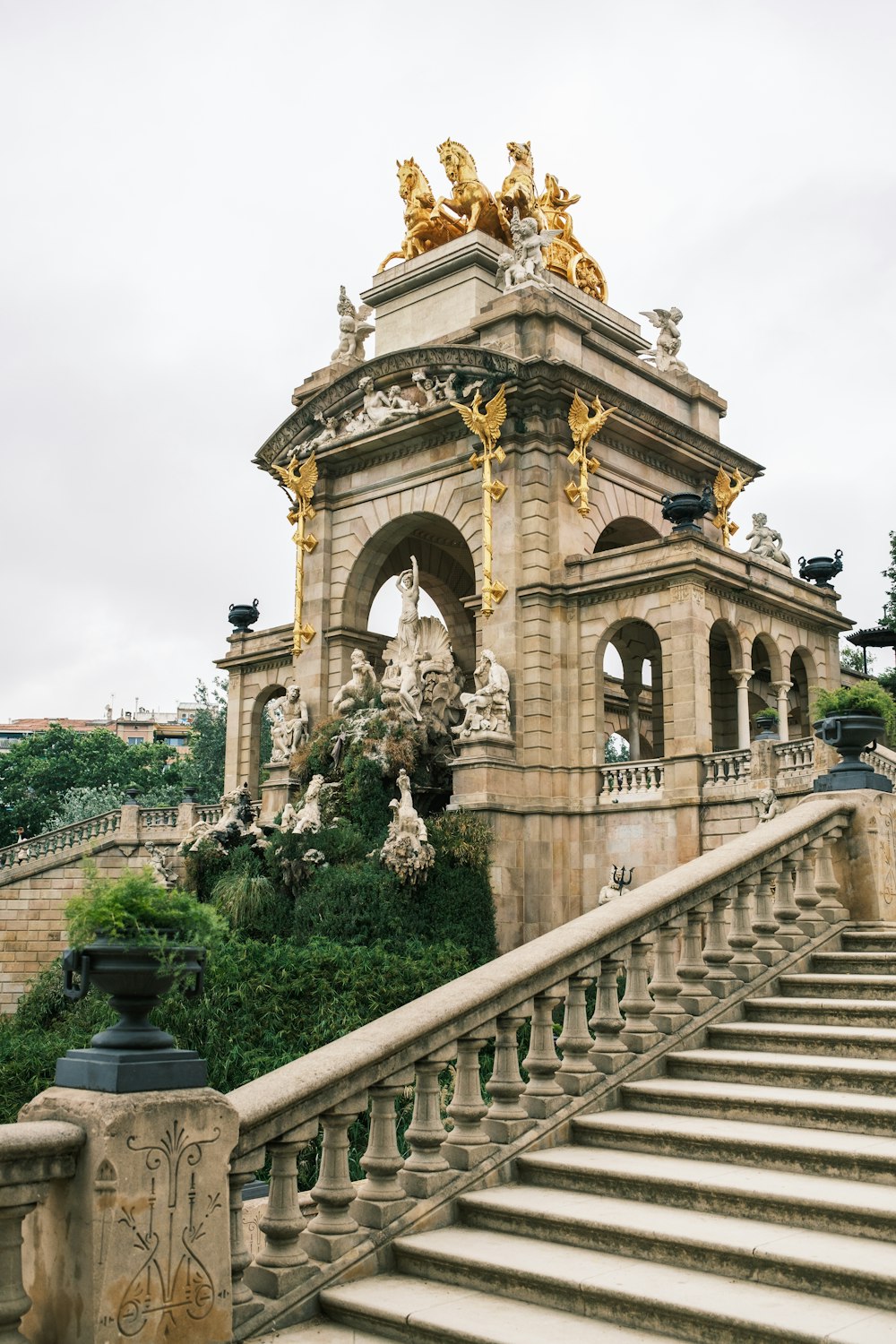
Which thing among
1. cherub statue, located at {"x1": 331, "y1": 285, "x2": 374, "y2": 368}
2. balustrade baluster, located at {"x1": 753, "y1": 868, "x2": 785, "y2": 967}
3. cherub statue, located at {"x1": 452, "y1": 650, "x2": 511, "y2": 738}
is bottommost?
balustrade baluster, located at {"x1": 753, "y1": 868, "x2": 785, "y2": 967}

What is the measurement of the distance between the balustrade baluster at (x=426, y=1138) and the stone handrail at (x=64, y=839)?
1161 inches

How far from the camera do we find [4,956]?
34000 millimetres

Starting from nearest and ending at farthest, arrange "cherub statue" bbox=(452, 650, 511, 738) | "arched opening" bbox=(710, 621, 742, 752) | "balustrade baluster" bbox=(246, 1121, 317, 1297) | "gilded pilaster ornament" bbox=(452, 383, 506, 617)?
"balustrade baluster" bbox=(246, 1121, 317, 1297)
"cherub statue" bbox=(452, 650, 511, 738)
"gilded pilaster ornament" bbox=(452, 383, 506, 617)
"arched opening" bbox=(710, 621, 742, 752)

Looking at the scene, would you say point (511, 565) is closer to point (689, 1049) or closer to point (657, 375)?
point (657, 375)

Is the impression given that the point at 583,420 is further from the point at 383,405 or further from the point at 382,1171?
the point at 382,1171

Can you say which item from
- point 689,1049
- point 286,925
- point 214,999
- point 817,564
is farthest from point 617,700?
point 689,1049

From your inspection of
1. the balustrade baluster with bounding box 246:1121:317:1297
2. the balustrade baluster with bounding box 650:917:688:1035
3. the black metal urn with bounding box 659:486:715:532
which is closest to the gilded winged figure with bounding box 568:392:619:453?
the black metal urn with bounding box 659:486:715:532

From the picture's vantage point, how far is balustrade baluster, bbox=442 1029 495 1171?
7.14 m

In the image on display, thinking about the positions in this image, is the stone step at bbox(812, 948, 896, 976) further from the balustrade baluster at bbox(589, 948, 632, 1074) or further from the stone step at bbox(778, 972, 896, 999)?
the balustrade baluster at bbox(589, 948, 632, 1074)

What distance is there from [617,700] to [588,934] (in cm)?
3029

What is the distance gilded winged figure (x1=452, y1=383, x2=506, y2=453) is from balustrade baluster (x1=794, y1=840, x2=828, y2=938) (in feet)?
59.6

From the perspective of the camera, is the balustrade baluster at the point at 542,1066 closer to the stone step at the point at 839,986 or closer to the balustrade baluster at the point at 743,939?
the balustrade baluster at the point at 743,939

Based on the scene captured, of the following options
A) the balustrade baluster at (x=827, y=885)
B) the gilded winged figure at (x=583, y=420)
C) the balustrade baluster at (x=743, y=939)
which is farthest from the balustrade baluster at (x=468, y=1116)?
the gilded winged figure at (x=583, y=420)

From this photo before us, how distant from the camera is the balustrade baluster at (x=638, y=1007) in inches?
327
